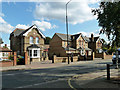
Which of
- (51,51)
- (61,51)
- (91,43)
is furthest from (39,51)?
(91,43)

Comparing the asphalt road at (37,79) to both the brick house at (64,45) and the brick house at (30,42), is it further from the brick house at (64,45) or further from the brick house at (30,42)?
the brick house at (64,45)

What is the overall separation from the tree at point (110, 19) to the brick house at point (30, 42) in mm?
21442

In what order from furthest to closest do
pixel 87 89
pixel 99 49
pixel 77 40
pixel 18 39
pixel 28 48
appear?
1. pixel 99 49
2. pixel 77 40
3. pixel 18 39
4. pixel 28 48
5. pixel 87 89

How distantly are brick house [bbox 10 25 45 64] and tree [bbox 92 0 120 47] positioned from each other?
21.4m

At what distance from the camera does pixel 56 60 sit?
81.4ft

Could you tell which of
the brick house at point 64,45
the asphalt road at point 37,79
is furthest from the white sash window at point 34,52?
the asphalt road at point 37,79

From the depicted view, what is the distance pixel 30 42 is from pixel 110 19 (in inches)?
923

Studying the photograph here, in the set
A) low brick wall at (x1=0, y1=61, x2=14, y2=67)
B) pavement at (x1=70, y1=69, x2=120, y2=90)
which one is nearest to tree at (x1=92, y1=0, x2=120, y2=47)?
pavement at (x1=70, y1=69, x2=120, y2=90)

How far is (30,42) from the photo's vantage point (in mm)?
29172

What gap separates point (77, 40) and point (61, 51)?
7.51 meters

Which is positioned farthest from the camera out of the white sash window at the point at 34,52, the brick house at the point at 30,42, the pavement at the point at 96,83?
the white sash window at the point at 34,52

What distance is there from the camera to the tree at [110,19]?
8070mm

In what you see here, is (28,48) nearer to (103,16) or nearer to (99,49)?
(103,16)

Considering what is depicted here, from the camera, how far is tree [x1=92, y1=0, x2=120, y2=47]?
8070 mm
